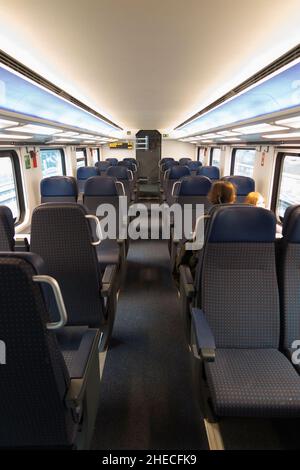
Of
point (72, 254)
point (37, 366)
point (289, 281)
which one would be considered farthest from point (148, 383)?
point (37, 366)

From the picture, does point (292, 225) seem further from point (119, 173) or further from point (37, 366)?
point (119, 173)

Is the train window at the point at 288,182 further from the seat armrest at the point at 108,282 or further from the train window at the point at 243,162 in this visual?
the seat armrest at the point at 108,282

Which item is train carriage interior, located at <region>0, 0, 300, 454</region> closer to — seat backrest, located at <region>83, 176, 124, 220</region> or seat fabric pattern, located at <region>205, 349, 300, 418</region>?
seat fabric pattern, located at <region>205, 349, 300, 418</region>

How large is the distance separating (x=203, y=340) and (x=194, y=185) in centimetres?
336

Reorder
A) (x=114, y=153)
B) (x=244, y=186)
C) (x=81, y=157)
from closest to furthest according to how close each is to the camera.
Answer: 1. (x=244, y=186)
2. (x=81, y=157)
3. (x=114, y=153)

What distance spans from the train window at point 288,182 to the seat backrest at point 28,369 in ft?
14.6

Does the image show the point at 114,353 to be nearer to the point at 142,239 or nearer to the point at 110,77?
the point at 110,77

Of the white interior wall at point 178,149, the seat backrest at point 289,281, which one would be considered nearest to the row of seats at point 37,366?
the seat backrest at point 289,281

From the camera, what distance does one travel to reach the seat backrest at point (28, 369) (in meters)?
0.92

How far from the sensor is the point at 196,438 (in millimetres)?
1861

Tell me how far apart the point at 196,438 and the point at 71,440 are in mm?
1039

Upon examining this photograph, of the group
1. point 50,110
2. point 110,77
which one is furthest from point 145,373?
point 50,110

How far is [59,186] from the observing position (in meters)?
4.58

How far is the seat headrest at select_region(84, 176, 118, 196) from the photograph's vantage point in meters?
4.05
